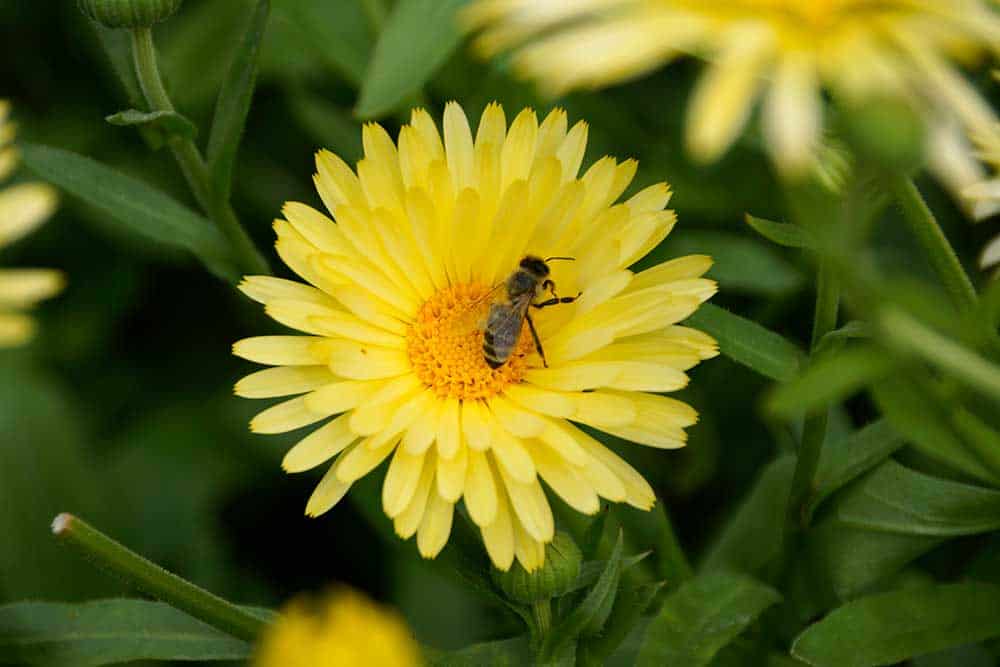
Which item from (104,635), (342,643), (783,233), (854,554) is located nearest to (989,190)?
(783,233)

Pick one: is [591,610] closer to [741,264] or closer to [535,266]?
[535,266]

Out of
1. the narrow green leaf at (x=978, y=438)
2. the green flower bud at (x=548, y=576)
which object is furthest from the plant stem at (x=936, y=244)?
the green flower bud at (x=548, y=576)

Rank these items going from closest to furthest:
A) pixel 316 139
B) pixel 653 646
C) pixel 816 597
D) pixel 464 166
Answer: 1. pixel 653 646
2. pixel 464 166
3. pixel 816 597
4. pixel 316 139

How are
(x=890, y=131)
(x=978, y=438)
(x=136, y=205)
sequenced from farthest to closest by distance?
(x=136, y=205) → (x=978, y=438) → (x=890, y=131)

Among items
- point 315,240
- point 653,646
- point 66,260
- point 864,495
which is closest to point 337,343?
point 315,240

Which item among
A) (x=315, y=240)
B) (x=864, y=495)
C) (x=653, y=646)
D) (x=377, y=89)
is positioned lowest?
(x=653, y=646)

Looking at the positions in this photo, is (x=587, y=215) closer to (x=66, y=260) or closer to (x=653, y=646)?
(x=653, y=646)

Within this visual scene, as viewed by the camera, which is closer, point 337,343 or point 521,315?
point 337,343
